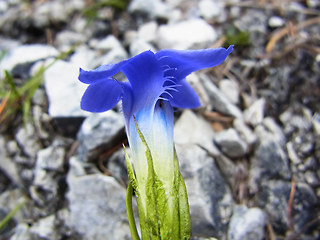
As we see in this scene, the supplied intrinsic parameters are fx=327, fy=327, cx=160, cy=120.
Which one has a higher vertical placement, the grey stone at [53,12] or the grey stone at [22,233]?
the grey stone at [53,12]

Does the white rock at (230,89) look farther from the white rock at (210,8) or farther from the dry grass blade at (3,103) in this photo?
the dry grass blade at (3,103)

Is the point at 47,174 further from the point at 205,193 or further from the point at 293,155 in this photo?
the point at 293,155

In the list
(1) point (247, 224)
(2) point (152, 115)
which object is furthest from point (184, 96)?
(1) point (247, 224)

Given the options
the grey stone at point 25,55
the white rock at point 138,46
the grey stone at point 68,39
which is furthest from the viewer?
the grey stone at point 68,39

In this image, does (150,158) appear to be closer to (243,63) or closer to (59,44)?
(243,63)

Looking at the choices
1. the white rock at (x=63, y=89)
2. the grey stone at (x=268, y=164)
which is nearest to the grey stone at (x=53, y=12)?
the white rock at (x=63, y=89)

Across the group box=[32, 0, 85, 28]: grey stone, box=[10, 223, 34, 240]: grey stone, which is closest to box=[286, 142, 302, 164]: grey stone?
box=[10, 223, 34, 240]: grey stone
